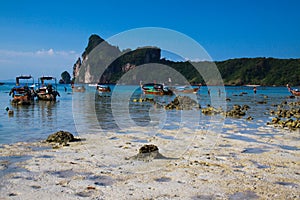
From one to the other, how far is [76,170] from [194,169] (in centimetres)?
342

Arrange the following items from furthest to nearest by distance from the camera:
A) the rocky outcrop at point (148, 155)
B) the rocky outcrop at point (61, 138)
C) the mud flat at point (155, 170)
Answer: the rocky outcrop at point (61, 138), the rocky outcrop at point (148, 155), the mud flat at point (155, 170)

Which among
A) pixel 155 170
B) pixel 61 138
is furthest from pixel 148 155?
→ pixel 61 138

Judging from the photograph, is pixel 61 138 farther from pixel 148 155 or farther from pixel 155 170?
pixel 155 170

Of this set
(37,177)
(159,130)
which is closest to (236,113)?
(159,130)

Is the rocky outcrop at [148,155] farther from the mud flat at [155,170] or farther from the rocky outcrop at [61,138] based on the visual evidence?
the rocky outcrop at [61,138]

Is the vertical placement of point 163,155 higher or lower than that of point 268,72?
lower

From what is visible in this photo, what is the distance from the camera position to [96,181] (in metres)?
7.23

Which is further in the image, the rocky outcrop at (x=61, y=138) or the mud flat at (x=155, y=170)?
the rocky outcrop at (x=61, y=138)

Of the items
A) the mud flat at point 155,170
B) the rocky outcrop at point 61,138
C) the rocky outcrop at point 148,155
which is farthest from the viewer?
the rocky outcrop at point 61,138

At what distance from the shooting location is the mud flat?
6465 millimetres

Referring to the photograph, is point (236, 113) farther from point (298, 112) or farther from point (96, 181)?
point (96, 181)

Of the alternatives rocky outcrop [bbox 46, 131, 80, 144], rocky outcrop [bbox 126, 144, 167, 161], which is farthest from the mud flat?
rocky outcrop [bbox 46, 131, 80, 144]

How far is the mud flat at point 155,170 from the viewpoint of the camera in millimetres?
6465

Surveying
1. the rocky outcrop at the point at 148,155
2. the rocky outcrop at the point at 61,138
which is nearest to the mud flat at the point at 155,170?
the rocky outcrop at the point at 148,155
